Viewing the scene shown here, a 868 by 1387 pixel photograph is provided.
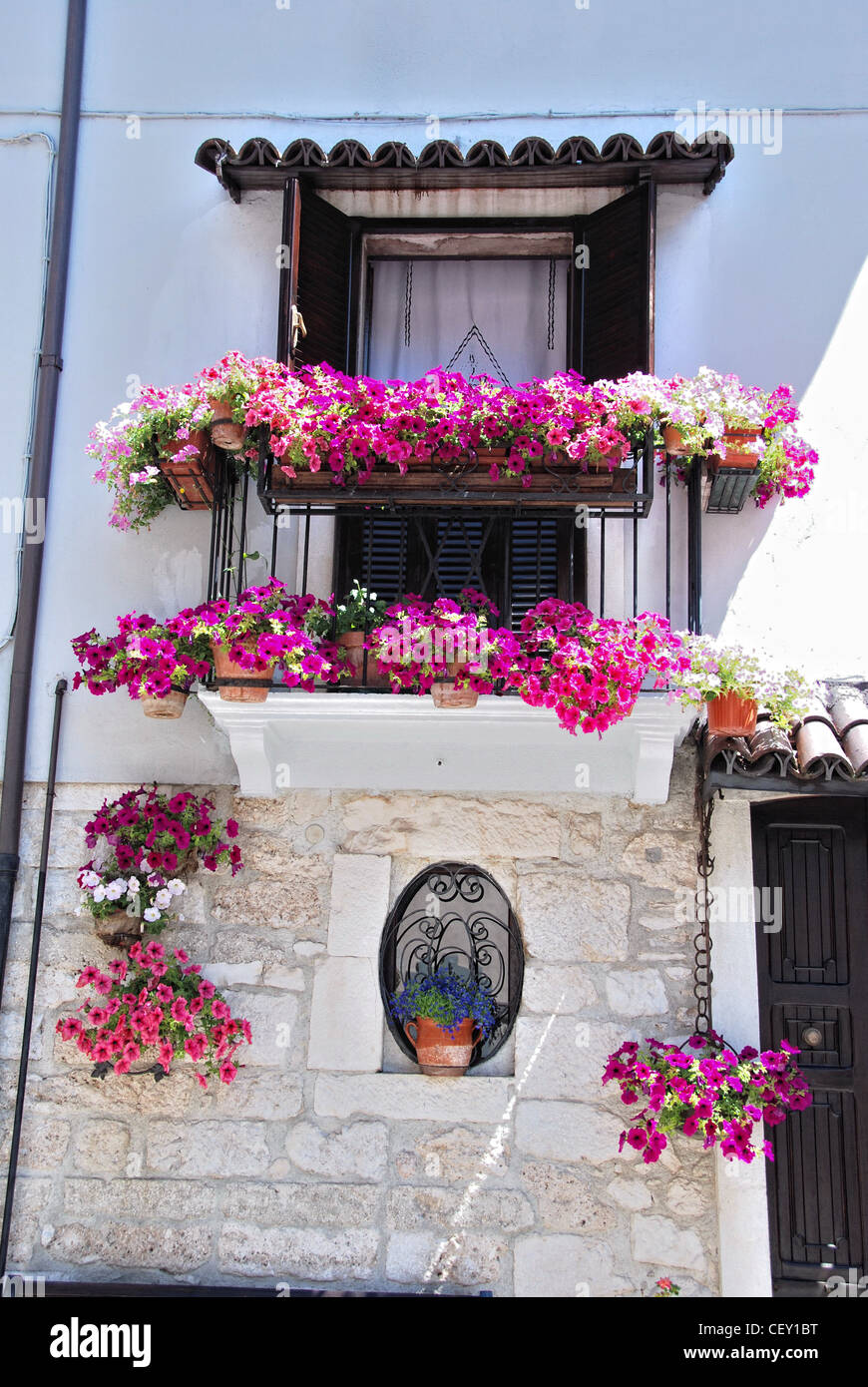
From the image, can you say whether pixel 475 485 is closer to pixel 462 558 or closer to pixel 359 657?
pixel 462 558

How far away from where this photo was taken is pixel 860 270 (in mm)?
5824

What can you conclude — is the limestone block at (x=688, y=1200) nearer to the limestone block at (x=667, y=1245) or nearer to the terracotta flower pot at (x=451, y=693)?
the limestone block at (x=667, y=1245)

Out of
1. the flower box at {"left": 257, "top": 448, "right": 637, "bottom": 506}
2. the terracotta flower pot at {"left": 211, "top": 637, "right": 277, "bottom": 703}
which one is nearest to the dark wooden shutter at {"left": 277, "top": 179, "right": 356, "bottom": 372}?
the flower box at {"left": 257, "top": 448, "right": 637, "bottom": 506}

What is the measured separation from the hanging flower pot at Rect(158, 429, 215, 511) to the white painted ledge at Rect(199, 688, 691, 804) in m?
0.98

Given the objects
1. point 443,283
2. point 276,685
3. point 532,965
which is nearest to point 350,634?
point 276,685

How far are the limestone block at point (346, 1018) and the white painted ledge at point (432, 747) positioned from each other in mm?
797

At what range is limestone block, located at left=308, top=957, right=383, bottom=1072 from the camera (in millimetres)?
5156

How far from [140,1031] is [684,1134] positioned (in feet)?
7.12

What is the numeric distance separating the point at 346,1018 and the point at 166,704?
1515 mm

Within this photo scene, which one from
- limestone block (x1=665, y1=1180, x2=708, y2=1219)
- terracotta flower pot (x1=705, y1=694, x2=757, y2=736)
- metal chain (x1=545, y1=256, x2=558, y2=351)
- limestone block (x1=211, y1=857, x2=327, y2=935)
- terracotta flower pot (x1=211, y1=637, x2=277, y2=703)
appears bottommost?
limestone block (x1=665, y1=1180, x2=708, y2=1219)

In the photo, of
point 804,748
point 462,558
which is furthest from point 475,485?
point 804,748

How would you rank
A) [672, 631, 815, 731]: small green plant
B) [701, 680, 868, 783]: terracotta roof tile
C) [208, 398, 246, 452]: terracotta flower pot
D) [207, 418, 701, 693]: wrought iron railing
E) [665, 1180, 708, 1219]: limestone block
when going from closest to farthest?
[701, 680, 868, 783]: terracotta roof tile → [672, 631, 815, 731]: small green plant → [665, 1180, 708, 1219]: limestone block → [208, 398, 246, 452]: terracotta flower pot → [207, 418, 701, 693]: wrought iron railing

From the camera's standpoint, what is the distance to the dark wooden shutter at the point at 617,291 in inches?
217

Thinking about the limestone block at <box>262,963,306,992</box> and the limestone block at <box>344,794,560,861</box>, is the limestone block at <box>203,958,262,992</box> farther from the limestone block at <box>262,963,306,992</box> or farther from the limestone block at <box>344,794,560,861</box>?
the limestone block at <box>344,794,560,861</box>
